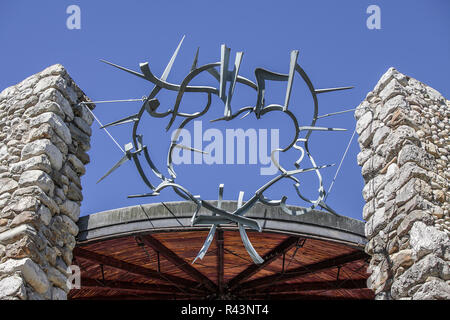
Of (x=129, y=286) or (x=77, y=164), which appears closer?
(x=77, y=164)

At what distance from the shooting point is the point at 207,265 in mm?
9070

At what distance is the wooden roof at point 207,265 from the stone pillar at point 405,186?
0.87 metres

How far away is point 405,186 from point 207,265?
134 inches

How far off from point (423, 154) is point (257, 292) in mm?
4024

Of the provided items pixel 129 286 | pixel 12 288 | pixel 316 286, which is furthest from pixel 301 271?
pixel 12 288

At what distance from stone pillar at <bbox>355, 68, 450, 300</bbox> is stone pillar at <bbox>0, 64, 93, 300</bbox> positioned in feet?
11.1

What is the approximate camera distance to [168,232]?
25.3 feet

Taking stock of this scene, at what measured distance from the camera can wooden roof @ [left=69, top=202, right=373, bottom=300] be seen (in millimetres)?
7727

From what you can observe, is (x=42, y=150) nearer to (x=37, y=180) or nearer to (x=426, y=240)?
(x=37, y=180)

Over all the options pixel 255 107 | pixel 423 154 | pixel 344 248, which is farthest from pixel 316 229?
pixel 255 107

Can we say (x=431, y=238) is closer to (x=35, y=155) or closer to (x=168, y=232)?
(x=168, y=232)
